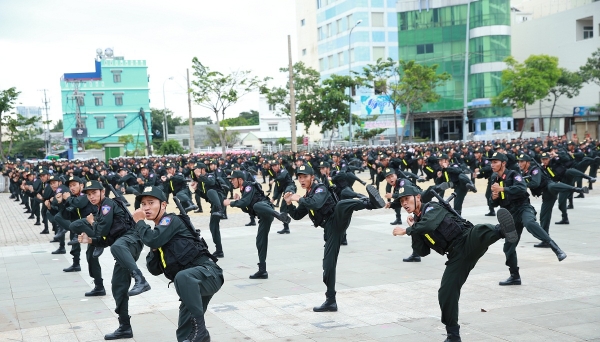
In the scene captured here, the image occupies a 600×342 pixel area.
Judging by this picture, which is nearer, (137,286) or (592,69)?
(137,286)

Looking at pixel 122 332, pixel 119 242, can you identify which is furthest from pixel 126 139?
pixel 119 242

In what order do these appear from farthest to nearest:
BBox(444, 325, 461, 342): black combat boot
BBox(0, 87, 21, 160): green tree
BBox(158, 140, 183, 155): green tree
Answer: BBox(158, 140, 183, 155): green tree
BBox(0, 87, 21, 160): green tree
BBox(444, 325, 461, 342): black combat boot

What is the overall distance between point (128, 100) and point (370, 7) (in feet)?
91.5

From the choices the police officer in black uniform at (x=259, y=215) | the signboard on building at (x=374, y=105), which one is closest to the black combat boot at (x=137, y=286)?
the police officer in black uniform at (x=259, y=215)

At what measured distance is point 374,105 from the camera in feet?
230

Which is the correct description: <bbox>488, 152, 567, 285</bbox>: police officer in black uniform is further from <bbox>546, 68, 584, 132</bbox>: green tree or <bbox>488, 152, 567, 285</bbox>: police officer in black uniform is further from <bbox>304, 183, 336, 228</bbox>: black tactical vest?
<bbox>546, 68, 584, 132</bbox>: green tree

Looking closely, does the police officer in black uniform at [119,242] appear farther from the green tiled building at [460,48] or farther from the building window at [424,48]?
the building window at [424,48]

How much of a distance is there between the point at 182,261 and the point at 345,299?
141 inches

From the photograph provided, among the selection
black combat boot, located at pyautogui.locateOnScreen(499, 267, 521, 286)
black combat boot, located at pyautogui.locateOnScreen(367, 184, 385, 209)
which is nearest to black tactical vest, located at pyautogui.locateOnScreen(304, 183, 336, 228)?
black combat boot, located at pyautogui.locateOnScreen(367, 184, 385, 209)

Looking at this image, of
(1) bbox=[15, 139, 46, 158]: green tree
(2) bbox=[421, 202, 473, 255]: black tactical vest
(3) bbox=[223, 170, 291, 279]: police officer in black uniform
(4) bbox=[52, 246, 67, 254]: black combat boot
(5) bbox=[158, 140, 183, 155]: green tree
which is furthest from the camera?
(1) bbox=[15, 139, 46, 158]: green tree

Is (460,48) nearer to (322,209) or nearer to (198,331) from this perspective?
(322,209)

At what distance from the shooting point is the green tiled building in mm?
68750

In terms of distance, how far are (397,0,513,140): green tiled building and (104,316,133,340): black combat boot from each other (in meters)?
63.6

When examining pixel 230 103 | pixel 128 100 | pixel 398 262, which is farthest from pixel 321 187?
pixel 128 100
